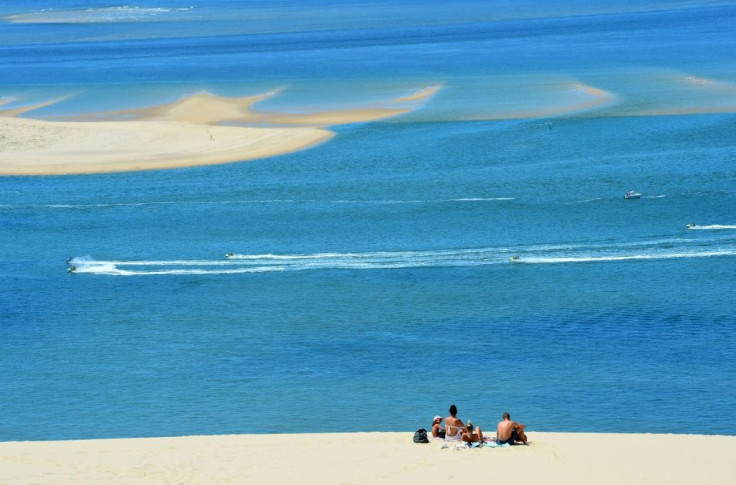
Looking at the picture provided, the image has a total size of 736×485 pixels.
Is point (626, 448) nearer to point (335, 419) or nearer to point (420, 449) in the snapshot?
point (420, 449)

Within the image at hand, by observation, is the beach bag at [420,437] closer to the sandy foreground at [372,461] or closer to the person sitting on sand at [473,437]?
the sandy foreground at [372,461]

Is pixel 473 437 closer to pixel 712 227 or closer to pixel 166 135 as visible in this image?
pixel 712 227

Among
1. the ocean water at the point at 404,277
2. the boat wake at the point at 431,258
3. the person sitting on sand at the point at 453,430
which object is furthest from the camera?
the boat wake at the point at 431,258

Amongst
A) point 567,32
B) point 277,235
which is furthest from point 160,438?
point 567,32

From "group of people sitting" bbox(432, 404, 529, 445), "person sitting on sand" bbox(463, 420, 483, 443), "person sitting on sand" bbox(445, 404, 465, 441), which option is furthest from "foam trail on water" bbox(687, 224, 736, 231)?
"person sitting on sand" bbox(463, 420, 483, 443)

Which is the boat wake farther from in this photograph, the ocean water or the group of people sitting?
the group of people sitting

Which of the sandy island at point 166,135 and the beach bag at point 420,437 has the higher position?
the sandy island at point 166,135

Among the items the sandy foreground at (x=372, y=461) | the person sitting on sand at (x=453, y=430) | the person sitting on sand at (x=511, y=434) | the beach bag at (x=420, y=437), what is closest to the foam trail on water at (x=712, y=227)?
the sandy foreground at (x=372, y=461)
